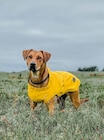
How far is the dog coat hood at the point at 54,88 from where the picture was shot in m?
10.1

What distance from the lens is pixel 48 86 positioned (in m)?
10.2

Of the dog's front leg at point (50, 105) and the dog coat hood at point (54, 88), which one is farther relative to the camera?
the dog coat hood at point (54, 88)

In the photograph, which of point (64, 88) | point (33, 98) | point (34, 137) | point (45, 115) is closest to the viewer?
point (34, 137)

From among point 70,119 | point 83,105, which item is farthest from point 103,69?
point 70,119

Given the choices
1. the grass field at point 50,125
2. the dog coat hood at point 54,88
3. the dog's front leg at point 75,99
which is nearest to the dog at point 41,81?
the dog coat hood at point 54,88

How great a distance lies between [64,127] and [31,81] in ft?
8.28

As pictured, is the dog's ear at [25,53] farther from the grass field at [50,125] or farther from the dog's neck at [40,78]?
the grass field at [50,125]

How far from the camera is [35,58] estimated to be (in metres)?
10.1

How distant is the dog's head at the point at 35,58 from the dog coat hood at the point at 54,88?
1.35 feet

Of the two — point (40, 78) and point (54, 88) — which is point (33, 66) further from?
point (54, 88)

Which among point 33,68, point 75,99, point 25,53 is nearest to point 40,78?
point 33,68

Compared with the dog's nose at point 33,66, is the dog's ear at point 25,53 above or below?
above

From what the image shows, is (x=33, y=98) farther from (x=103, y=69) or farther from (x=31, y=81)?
(x=103, y=69)

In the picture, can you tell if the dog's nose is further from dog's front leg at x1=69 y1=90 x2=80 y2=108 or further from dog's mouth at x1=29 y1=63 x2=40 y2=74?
dog's front leg at x1=69 y1=90 x2=80 y2=108
